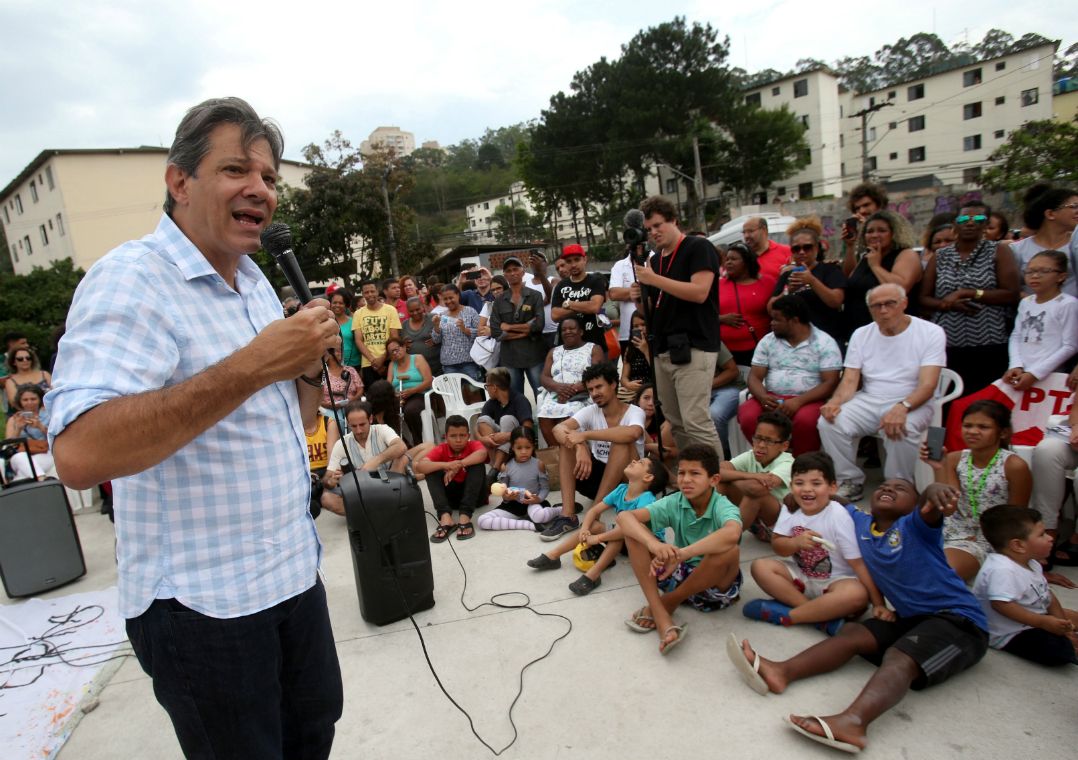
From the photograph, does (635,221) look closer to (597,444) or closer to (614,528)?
(597,444)

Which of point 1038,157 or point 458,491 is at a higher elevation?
point 1038,157

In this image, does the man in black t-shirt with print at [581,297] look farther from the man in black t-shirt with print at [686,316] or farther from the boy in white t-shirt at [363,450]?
the boy in white t-shirt at [363,450]

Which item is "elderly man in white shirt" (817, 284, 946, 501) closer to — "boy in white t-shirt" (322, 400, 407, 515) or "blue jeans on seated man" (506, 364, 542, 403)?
"blue jeans on seated man" (506, 364, 542, 403)

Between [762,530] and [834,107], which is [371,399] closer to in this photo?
[762,530]

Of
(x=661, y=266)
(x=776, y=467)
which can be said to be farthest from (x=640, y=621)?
(x=661, y=266)

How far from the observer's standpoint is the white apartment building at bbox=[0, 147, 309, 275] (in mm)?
31047

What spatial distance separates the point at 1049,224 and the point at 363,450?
4907mm

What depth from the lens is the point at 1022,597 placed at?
2379 millimetres

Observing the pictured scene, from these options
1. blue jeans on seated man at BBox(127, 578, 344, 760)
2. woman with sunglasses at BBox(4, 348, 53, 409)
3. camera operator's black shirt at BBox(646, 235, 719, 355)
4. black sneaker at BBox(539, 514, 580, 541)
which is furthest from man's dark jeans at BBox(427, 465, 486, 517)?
woman with sunglasses at BBox(4, 348, 53, 409)

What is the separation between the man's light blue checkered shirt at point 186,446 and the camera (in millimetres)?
1024

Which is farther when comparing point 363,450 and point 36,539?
point 363,450

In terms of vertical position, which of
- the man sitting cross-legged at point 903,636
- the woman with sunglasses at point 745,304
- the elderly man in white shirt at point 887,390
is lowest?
the man sitting cross-legged at point 903,636

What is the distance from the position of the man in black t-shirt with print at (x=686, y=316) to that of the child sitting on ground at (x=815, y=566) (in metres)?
1.07

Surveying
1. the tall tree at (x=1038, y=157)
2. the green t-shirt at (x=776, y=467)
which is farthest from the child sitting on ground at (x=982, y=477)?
the tall tree at (x=1038, y=157)
